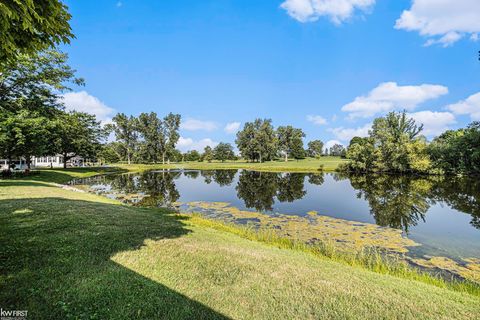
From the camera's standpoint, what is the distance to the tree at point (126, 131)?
76581 millimetres

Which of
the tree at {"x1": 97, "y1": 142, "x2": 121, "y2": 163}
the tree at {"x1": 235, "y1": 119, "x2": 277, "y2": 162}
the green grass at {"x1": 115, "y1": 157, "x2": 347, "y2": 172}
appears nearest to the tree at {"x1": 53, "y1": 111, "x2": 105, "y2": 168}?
the green grass at {"x1": 115, "y1": 157, "x2": 347, "y2": 172}

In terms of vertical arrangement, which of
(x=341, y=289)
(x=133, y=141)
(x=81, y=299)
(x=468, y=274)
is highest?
(x=133, y=141)

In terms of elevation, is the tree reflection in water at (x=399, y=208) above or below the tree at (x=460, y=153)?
below

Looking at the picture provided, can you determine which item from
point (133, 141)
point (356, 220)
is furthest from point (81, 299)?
point (133, 141)

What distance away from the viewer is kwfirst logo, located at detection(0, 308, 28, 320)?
325 cm

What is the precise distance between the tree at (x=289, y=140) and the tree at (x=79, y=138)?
67.7 metres

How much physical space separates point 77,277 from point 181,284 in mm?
1963

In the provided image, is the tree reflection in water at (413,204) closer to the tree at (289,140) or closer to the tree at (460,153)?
the tree at (460,153)

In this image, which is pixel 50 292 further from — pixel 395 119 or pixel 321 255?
pixel 395 119

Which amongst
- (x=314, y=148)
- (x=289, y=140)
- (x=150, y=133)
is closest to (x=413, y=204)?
(x=150, y=133)

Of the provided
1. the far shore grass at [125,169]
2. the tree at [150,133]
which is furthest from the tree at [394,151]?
the tree at [150,133]

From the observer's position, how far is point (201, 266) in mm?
5410

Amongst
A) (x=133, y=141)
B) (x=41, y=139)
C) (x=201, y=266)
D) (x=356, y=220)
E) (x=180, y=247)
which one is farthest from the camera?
(x=133, y=141)

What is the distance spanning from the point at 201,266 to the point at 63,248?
11.3ft
